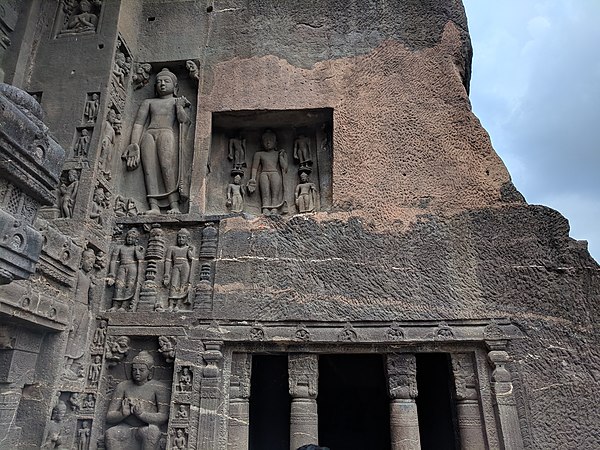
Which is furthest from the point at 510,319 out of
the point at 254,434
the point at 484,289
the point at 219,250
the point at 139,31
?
the point at 139,31

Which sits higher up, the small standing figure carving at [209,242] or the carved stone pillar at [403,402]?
the small standing figure carving at [209,242]

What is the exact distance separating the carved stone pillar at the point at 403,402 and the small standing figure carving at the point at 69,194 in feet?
10.9

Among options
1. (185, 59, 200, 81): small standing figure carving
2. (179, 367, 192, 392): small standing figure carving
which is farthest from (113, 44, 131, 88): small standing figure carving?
(179, 367, 192, 392): small standing figure carving

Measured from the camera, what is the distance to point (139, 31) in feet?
21.1

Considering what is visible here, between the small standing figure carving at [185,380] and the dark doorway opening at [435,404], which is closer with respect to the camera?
the small standing figure carving at [185,380]

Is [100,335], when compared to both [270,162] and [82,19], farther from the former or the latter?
[82,19]

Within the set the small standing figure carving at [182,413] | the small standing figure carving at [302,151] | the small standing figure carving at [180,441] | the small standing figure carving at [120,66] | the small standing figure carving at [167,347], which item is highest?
the small standing figure carving at [120,66]

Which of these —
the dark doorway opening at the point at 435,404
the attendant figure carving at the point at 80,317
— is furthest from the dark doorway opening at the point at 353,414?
the attendant figure carving at the point at 80,317

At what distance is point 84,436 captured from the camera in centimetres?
472

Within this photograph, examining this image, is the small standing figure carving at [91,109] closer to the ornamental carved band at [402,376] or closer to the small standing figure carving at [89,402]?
the small standing figure carving at [89,402]

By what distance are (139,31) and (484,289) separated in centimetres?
496

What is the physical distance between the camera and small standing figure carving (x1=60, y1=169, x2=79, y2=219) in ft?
16.5

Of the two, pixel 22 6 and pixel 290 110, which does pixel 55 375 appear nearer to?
pixel 290 110

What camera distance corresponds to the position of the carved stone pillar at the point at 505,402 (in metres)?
4.37
